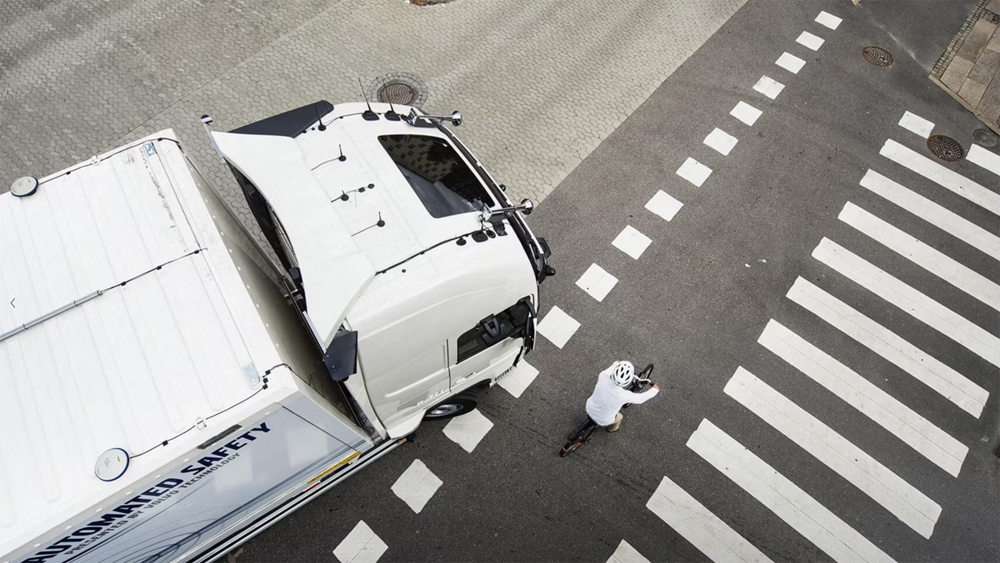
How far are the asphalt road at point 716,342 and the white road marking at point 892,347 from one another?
0.13 meters

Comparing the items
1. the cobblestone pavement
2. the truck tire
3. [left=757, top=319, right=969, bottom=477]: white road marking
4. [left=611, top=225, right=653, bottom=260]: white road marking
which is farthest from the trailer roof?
[left=757, top=319, right=969, bottom=477]: white road marking

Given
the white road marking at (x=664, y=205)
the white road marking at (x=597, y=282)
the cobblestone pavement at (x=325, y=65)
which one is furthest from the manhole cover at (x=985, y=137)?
the white road marking at (x=597, y=282)

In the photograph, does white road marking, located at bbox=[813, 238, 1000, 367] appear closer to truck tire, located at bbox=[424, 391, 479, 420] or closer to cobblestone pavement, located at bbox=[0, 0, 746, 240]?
cobblestone pavement, located at bbox=[0, 0, 746, 240]

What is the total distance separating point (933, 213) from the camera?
9312 millimetres

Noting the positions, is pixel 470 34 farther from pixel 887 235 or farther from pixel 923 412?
pixel 923 412

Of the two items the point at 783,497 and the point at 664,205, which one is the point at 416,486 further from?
the point at 664,205

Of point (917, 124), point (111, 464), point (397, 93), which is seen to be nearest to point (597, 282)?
point (397, 93)

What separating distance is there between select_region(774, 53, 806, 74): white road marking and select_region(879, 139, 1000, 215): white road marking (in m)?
2.26

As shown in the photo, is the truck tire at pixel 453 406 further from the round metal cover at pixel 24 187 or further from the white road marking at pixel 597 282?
the round metal cover at pixel 24 187

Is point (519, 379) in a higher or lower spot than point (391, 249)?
lower

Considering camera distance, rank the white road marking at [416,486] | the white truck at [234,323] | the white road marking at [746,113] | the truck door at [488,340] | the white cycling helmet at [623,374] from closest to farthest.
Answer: the white truck at [234,323]
the truck door at [488,340]
the white cycling helmet at [623,374]
the white road marking at [416,486]
the white road marking at [746,113]

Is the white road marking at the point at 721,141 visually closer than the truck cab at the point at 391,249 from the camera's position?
No

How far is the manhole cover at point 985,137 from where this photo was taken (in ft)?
33.4

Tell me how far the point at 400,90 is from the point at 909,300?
9.35 metres
